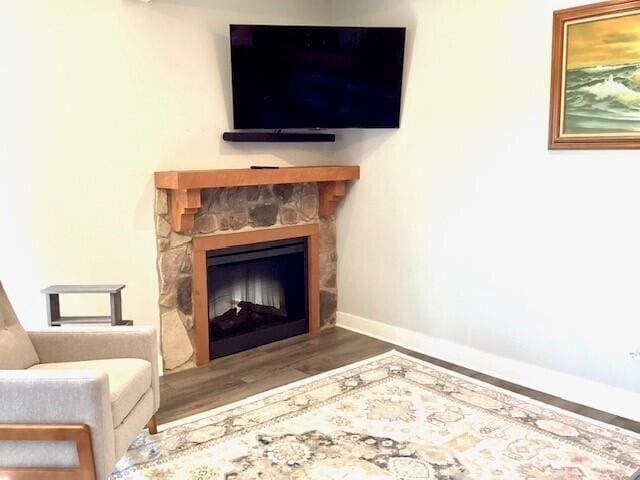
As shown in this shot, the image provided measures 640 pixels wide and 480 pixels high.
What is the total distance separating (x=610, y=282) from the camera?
118 inches

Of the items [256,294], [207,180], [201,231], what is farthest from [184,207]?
[256,294]

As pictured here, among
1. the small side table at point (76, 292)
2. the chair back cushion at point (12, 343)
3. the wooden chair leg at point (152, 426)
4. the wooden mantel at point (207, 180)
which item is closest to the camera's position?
the chair back cushion at point (12, 343)

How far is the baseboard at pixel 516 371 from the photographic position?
3.02 metres

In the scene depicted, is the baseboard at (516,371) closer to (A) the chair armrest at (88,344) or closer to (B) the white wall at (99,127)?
(B) the white wall at (99,127)

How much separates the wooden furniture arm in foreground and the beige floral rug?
1.22 ft

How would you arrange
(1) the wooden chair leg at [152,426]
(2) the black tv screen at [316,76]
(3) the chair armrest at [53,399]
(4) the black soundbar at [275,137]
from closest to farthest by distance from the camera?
1. (3) the chair armrest at [53,399]
2. (1) the wooden chair leg at [152,426]
3. (2) the black tv screen at [316,76]
4. (4) the black soundbar at [275,137]

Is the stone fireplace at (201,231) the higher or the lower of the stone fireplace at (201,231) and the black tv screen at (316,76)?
the lower

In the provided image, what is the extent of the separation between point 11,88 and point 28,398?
1763mm

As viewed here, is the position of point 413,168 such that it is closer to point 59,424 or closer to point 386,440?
point 386,440

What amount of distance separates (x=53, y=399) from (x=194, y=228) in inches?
71.9

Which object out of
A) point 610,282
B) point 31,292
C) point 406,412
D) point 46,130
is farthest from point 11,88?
point 610,282

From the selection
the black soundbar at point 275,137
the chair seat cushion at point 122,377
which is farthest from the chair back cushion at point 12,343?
the black soundbar at point 275,137

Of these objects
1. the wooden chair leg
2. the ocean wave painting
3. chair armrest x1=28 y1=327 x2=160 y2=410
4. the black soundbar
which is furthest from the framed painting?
the wooden chair leg

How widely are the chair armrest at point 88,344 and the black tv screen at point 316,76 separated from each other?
173 centimetres
